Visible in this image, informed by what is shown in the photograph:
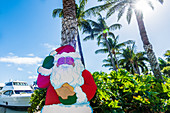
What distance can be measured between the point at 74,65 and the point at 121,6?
955 cm

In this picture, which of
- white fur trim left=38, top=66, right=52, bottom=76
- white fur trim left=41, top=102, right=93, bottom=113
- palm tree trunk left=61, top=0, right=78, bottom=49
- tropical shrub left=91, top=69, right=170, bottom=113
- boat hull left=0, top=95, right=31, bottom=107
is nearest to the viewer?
white fur trim left=41, top=102, right=93, bottom=113

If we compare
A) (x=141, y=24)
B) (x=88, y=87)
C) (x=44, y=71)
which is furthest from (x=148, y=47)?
(x=44, y=71)

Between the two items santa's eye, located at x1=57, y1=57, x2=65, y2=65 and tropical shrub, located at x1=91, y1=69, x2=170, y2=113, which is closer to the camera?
santa's eye, located at x1=57, y1=57, x2=65, y2=65

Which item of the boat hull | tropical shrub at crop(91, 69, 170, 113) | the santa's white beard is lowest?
the boat hull

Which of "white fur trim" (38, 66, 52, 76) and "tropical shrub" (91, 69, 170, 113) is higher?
A: "white fur trim" (38, 66, 52, 76)

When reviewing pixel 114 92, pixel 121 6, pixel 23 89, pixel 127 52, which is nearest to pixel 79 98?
pixel 114 92

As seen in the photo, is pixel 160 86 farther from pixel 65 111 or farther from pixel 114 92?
pixel 65 111

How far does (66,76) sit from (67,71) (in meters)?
0.08

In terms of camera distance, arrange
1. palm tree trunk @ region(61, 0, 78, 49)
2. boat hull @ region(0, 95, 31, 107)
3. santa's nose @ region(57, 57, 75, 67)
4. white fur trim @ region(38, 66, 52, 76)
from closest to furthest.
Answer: santa's nose @ region(57, 57, 75, 67), white fur trim @ region(38, 66, 52, 76), palm tree trunk @ region(61, 0, 78, 49), boat hull @ region(0, 95, 31, 107)

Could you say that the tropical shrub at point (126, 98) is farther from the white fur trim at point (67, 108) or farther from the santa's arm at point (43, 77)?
the santa's arm at point (43, 77)

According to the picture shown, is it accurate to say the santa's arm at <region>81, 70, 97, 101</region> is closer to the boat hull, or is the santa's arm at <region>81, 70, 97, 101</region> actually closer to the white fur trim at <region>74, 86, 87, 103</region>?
the white fur trim at <region>74, 86, 87, 103</region>

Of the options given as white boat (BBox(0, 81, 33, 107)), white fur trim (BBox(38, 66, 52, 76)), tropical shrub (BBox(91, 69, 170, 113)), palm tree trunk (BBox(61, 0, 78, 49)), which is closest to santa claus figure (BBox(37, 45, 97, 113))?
white fur trim (BBox(38, 66, 52, 76))

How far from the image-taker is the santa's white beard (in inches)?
68.9

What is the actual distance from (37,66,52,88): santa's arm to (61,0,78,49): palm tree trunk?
166 centimetres
